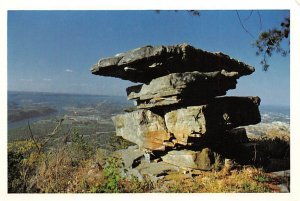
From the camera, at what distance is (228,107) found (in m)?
8.52

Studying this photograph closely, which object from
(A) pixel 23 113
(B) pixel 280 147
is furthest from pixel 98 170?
(B) pixel 280 147

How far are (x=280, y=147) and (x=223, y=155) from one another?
85.4 inches

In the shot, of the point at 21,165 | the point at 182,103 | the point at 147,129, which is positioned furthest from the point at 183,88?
the point at 21,165

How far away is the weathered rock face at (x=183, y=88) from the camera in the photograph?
7.85 metres

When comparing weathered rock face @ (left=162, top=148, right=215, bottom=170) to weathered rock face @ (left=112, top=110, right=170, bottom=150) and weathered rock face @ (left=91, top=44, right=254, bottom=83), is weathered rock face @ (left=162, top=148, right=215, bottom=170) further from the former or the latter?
weathered rock face @ (left=91, top=44, right=254, bottom=83)

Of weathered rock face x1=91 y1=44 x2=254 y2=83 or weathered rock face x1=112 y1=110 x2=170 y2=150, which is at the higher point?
weathered rock face x1=91 y1=44 x2=254 y2=83

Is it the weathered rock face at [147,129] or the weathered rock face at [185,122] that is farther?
the weathered rock face at [147,129]

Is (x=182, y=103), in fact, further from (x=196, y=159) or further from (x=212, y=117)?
(x=196, y=159)

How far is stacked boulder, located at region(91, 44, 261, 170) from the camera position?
783 centimetres

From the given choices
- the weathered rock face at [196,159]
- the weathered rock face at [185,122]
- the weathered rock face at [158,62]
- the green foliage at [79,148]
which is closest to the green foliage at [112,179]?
the weathered rock face at [185,122]

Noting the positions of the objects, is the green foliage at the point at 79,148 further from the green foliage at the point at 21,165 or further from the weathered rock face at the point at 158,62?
the weathered rock face at the point at 158,62

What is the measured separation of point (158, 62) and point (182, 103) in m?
1.13

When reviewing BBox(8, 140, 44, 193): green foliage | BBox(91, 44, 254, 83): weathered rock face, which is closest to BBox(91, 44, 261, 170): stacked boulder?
BBox(91, 44, 254, 83): weathered rock face

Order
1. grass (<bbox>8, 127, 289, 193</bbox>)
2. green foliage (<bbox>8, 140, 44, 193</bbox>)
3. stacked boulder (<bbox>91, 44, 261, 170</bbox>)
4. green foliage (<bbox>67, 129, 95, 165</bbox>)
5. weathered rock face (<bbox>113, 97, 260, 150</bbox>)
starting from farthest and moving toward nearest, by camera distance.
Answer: green foliage (<bbox>67, 129, 95, 165</bbox>)
stacked boulder (<bbox>91, 44, 261, 170</bbox>)
weathered rock face (<bbox>113, 97, 260, 150</bbox>)
green foliage (<bbox>8, 140, 44, 193</bbox>)
grass (<bbox>8, 127, 289, 193</bbox>)
